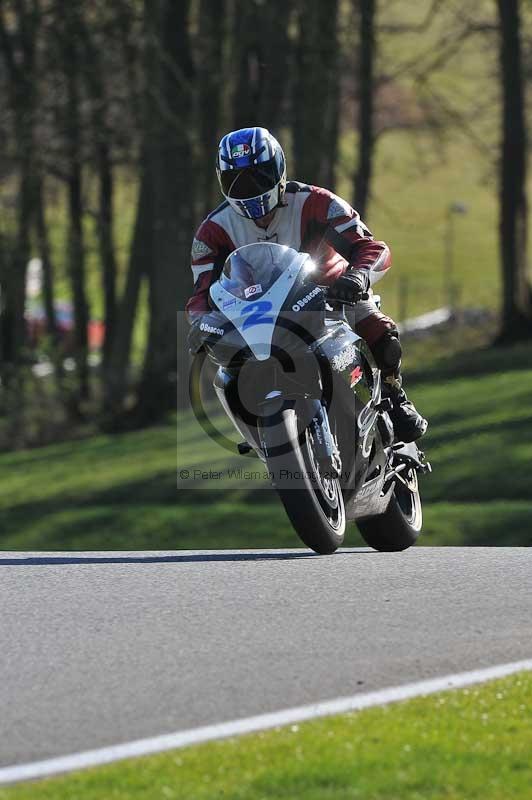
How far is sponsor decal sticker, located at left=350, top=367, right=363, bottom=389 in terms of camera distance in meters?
8.07

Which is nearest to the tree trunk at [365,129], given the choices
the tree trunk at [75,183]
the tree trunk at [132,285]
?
the tree trunk at [132,285]

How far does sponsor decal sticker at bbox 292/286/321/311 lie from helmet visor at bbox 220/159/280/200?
0.62 m

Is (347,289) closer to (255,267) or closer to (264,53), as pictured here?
(255,267)

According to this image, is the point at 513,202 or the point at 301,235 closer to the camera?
the point at 301,235

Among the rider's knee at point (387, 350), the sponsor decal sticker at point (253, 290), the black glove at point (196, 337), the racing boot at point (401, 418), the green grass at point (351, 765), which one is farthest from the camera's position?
the racing boot at point (401, 418)

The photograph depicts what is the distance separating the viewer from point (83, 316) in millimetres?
37688

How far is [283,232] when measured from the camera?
8195 millimetres

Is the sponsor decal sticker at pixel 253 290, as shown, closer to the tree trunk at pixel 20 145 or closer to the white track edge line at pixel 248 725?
the white track edge line at pixel 248 725

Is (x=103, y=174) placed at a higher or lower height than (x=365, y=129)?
lower

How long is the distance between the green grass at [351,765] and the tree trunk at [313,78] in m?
21.0

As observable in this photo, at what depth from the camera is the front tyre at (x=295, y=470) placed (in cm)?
748

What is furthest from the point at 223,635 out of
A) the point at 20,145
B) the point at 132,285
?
the point at 132,285

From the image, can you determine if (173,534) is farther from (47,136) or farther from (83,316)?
(83,316)

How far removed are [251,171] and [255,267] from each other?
51cm
